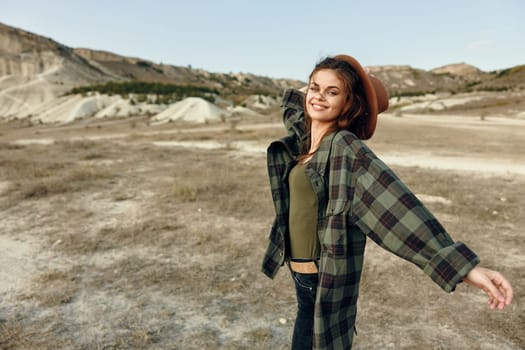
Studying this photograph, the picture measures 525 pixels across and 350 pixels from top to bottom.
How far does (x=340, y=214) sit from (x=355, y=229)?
130 mm

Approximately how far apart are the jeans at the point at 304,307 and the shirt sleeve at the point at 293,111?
82cm

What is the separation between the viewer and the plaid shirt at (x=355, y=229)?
129cm

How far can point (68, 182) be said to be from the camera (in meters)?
8.53

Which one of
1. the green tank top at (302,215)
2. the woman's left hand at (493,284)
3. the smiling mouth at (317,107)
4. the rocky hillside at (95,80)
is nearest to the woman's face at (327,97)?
the smiling mouth at (317,107)

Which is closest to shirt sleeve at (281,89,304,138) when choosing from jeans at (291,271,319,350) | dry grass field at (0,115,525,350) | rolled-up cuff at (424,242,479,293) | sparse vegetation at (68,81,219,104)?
jeans at (291,271,319,350)

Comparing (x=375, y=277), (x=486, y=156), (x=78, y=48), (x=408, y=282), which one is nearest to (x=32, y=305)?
(x=375, y=277)

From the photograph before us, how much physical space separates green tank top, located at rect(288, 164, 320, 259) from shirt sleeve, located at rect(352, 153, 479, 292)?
1.16 ft

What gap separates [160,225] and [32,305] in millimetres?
2385

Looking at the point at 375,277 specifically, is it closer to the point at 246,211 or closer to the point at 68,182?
the point at 246,211

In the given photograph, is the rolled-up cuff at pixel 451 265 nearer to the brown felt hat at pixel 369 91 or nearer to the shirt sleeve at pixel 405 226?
the shirt sleeve at pixel 405 226

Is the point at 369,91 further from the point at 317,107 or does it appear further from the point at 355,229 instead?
the point at 355,229

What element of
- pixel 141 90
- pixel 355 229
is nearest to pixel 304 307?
pixel 355 229

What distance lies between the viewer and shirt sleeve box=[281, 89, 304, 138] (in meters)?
2.03

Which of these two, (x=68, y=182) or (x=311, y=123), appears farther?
(x=68, y=182)
